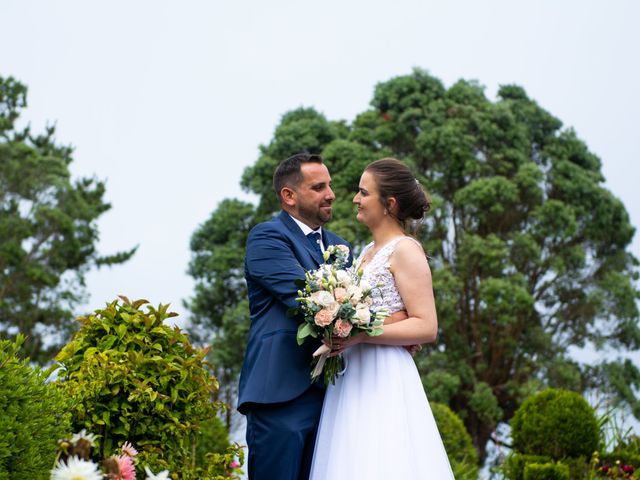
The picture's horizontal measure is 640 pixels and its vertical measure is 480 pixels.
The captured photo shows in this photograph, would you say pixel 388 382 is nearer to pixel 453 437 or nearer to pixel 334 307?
pixel 334 307

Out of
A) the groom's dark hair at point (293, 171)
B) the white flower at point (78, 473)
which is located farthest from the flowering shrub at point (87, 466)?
the groom's dark hair at point (293, 171)

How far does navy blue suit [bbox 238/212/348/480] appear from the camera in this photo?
486 cm

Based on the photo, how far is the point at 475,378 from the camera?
19.8m

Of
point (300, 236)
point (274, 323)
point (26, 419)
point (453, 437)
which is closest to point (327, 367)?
point (274, 323)

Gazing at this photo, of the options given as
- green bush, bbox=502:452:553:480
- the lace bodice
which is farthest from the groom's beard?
green bush, bbox=502:452:553:480

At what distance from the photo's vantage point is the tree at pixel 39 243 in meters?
23.0

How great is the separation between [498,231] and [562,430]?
462 inches

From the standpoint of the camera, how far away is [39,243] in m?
23.7

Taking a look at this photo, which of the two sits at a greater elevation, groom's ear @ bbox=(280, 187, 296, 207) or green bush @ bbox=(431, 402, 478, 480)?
groom's ear @ bbox=(280, 187, 296, 207)

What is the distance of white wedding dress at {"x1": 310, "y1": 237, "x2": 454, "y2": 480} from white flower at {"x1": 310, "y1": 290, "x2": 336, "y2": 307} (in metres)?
0.48

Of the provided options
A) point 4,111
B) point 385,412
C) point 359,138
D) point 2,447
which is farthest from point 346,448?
point 4,111

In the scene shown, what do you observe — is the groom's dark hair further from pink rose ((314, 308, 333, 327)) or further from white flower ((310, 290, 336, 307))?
pink rose ((314, 308, 333, 327))

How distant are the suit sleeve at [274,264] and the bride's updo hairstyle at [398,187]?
646 millimetres

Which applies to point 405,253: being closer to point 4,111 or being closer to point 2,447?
point 2,447
